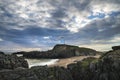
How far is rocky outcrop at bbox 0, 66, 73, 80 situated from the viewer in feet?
85.0

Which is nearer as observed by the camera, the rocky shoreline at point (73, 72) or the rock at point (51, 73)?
the rocky shoreline at point (73, 72)

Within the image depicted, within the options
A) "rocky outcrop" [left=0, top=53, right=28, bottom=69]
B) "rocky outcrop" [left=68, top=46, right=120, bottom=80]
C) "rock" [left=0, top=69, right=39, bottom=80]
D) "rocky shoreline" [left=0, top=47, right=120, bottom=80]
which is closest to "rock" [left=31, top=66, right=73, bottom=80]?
"rocky shoreline" [left=0, top=47, right=120, bottom=80]

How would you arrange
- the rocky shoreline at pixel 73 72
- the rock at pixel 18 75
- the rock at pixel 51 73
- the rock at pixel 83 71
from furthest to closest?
the rock at pixel 83 71, the rock at pixel 51 73, the rocky shoreline at pixel 73 72, the rock at pixel 18 75

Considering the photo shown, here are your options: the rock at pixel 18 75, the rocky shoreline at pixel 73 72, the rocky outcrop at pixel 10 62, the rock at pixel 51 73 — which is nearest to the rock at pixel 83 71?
the rocky shoreline at pixel 73 72

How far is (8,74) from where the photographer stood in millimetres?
26094

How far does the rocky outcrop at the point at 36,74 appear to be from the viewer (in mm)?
25906

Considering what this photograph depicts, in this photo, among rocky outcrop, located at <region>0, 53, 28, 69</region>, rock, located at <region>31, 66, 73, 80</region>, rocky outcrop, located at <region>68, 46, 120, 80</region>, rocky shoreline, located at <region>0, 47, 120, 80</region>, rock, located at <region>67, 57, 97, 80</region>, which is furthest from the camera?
rocky outcrop, located at <region>0, 53, 28, 69</region>

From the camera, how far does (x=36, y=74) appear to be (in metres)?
27.3

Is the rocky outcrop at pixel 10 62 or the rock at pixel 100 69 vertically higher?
the rocky outcrop at pixel 10 62

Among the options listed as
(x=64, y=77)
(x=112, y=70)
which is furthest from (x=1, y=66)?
(x=112, y=70)

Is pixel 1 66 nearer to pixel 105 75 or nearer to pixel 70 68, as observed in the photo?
pixel 70 68

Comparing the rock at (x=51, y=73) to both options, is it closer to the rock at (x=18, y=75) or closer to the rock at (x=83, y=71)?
the rock at (x=18, y=75)

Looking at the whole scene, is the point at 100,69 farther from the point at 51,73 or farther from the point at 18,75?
the point at 18,75

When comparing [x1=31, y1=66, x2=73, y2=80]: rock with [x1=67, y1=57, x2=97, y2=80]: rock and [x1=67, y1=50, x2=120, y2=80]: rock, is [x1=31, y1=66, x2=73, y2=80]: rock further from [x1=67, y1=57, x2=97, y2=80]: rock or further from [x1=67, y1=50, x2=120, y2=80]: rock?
[x1=67, y1=50, x2=120, y2=80]: rock
